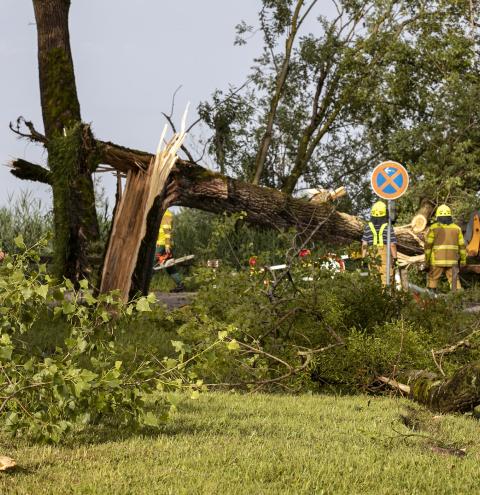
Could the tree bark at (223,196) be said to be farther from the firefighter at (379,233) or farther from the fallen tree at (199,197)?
the firefighter at (379,233)

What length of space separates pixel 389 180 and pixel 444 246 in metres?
3.70

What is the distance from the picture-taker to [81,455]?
5.02 metres

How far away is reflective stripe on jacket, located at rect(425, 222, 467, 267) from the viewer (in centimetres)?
2036

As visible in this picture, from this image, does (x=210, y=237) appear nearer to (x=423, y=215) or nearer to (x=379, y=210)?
(x=423, y=215)

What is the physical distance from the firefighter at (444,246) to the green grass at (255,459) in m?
13.9

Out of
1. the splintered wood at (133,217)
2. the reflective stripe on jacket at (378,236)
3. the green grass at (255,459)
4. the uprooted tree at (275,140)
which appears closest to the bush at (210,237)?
the uprooted tree at (275,140)

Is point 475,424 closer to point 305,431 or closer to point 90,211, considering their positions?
point 305,431

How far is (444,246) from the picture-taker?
67.2 feet

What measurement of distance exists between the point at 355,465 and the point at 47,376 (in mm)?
1906

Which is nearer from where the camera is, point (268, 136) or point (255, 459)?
point (255, 459)

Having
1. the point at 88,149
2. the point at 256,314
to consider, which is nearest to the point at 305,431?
the point at 256,314

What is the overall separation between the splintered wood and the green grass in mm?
6465

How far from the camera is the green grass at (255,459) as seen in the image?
174 inches

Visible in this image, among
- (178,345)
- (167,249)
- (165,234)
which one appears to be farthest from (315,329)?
(165,234)
